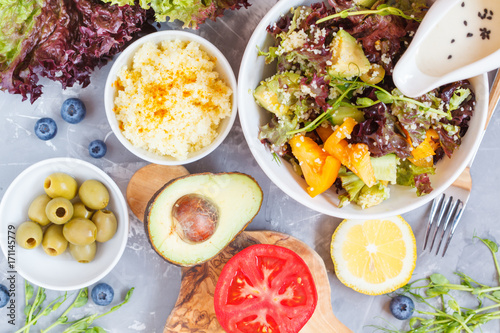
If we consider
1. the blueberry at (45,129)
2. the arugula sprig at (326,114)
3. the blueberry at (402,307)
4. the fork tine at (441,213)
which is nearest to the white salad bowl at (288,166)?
the arugula sprig at (326,114)

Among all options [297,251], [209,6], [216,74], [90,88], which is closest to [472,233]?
[297,251]

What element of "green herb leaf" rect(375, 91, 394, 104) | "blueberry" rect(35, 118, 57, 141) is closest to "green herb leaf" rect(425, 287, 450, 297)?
"green herb leaf" rect(375, 91, 394, 104)

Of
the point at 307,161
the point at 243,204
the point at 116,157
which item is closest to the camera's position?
the point at 307,161

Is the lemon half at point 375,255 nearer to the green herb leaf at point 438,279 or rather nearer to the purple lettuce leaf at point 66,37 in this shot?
the green herb leaf at point 438,279

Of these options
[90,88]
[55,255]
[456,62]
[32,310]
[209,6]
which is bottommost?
[32,310]

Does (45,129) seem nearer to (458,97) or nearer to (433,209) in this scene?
(458,97)

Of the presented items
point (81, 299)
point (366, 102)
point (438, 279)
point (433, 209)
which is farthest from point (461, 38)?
point (81, 299)

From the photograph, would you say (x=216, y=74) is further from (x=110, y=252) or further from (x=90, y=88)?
(x=110, y=252)

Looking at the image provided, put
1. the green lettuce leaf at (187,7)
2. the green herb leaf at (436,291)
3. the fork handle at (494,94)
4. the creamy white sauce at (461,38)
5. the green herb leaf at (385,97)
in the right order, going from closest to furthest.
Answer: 1. the creamy white sauce at (461,38)
2. the green herb leaf at (385,97)
3. the green lettuce leaf at (187,7)
4. the fork handle at (494,94)
5. the green herb leaf at (436,291)
